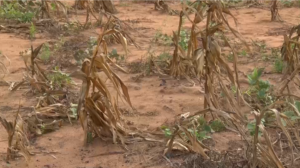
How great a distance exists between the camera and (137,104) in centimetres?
406

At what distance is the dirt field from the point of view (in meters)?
3.20

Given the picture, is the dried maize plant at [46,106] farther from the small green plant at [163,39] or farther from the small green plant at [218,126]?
the small green plant at [163,39]

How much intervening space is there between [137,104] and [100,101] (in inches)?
30.6

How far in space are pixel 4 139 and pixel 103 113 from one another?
695mm

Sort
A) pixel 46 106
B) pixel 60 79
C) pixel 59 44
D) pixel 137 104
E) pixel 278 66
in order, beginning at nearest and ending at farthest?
pixel 46 106, pixel 137 104, pixel 60 79, pixel 278 66, pixel 59 44

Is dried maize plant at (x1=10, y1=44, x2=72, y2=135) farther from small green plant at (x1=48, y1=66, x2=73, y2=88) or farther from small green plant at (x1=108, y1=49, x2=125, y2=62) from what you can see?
small green plant at (x1=108, y1=49, x2=125, y2=62)

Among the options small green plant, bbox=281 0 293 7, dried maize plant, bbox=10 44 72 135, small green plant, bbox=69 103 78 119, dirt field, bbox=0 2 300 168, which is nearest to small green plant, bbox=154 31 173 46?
dirt field, bbox=0 2 300 168

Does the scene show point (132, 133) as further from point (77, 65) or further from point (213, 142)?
point (77, 65)

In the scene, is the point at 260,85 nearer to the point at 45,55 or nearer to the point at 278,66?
the point at 278,66

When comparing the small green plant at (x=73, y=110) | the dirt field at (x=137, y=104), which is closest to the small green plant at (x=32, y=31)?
the dirt field at (x=137, y=104)

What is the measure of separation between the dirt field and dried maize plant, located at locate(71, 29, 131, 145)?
9 centimetres

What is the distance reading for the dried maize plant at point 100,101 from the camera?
3192 millimetres

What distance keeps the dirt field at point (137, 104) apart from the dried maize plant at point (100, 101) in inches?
3.7

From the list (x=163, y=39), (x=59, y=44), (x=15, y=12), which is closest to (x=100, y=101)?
(x=59, y=44)
